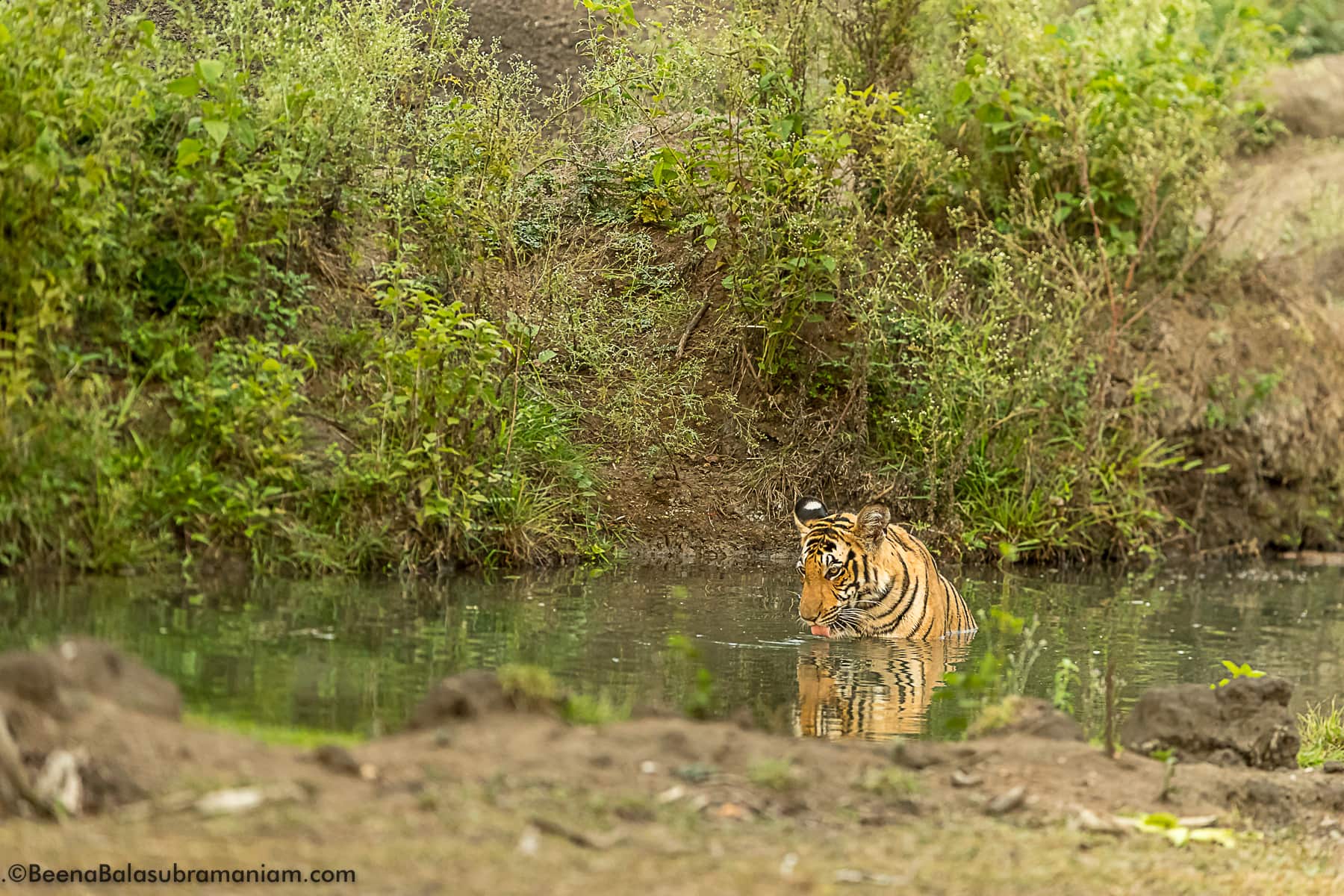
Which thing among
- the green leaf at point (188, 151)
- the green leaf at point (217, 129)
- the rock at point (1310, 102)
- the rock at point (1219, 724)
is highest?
the rock at point (1310, 102)

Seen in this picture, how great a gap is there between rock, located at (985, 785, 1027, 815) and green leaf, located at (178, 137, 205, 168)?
6177 millimetres

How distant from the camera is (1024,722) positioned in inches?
223

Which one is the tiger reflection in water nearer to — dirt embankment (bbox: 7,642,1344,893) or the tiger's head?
the tiger's head

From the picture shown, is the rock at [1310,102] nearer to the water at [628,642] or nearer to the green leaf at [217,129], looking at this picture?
the water at [628,642]

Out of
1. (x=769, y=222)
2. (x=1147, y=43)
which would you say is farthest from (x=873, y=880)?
(x=1147, y=43)

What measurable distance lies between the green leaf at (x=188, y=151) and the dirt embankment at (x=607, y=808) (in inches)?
189

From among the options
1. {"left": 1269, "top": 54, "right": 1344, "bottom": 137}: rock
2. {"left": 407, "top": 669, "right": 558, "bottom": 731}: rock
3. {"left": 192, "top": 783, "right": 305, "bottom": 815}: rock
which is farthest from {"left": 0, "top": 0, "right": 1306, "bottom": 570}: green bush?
{"left": 1269, "top": 54, "right": 1344, "bottom": 137}: rock

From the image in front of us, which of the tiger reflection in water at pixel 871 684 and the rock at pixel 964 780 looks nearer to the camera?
the rock at pixel 964 780

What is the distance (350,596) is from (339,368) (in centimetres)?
203

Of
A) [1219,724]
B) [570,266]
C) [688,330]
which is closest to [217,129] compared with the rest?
[570,266]

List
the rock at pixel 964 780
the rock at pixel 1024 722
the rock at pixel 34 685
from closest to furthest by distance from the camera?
the rock at pixel 34 685 < the rock at pixel 964 780 < the rock at pixel 1024 722

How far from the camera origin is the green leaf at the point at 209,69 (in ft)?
28.0

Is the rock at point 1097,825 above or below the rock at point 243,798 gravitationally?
below

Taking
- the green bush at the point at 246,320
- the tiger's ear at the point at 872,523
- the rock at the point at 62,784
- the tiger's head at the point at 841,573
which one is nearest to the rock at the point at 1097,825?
the rock at the point at 62,784
